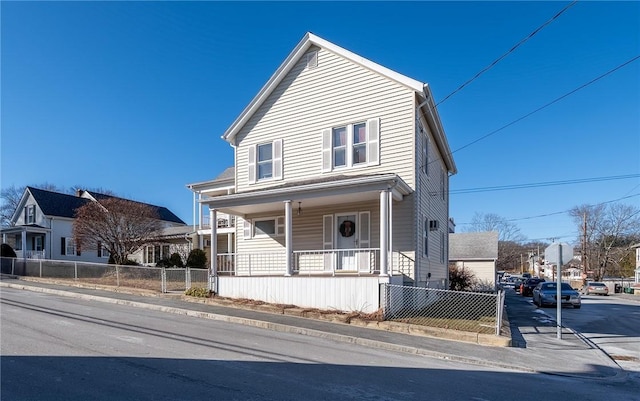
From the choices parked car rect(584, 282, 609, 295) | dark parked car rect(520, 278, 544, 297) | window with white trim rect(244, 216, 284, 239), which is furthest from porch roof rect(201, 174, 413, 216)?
parked car rect(584, 282, 609, 295)

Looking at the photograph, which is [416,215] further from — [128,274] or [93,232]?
[93,232]

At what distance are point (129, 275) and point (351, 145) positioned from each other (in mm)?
11468

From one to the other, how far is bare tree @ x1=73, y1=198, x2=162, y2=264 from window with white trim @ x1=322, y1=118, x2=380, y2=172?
15118 millimetres

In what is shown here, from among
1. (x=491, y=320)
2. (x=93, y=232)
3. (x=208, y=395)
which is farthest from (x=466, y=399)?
(x=93, y=232)

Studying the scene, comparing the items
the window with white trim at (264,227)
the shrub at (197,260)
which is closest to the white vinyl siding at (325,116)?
the window with white trim at (264,227)

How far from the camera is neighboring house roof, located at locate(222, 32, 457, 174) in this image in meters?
14.3

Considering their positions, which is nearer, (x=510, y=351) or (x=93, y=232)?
(x=510, y=351)

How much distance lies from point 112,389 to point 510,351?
8.08 meters

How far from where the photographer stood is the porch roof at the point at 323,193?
1260cm

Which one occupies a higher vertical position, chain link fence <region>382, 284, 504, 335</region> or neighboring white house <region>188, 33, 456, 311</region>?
neighboring white house <region>188, 33, 456, 311</region>

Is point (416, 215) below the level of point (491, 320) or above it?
above

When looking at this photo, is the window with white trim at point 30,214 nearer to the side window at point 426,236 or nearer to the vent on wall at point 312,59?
the vent on wall at point 312,59

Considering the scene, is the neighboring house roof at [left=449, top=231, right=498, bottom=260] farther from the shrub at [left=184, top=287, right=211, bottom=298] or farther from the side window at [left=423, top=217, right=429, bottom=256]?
the shrub at [left=184, top=287, right=211, bottom=298]

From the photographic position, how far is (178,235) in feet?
102
